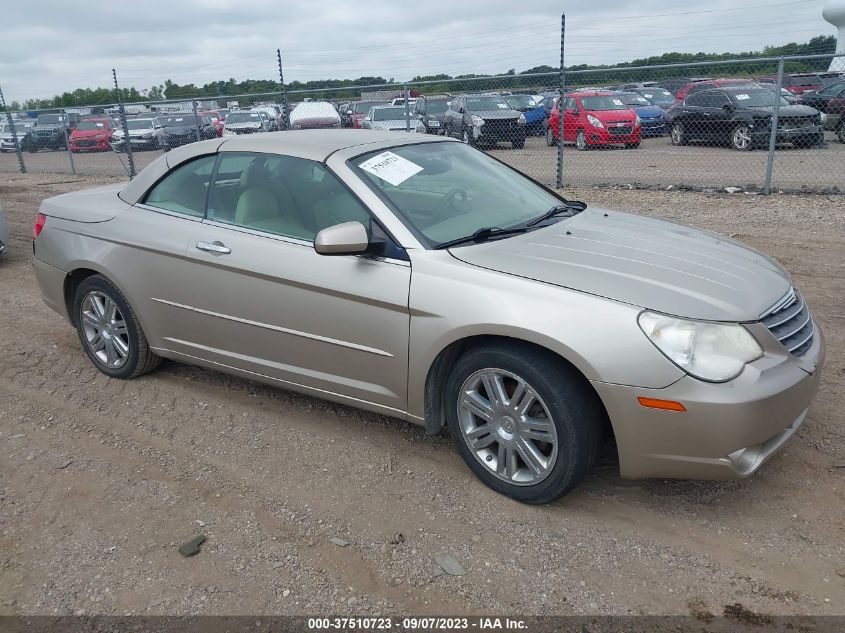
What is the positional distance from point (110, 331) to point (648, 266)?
3373 millimetres

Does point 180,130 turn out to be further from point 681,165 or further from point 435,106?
point 681,165

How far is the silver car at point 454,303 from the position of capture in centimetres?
279

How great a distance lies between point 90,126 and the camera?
84.9 ft

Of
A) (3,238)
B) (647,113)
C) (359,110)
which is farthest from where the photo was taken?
(359,110)

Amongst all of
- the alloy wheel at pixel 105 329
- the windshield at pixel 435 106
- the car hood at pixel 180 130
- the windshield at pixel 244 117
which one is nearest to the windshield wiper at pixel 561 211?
the alloy wheel at pixel 105 329

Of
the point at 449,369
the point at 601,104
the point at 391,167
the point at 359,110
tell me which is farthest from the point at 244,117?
the point at 449,369

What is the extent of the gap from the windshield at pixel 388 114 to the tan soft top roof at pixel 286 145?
1293 cm

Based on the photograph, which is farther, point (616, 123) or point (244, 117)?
point (244, 117)

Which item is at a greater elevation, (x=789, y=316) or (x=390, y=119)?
(x=390, y=119)

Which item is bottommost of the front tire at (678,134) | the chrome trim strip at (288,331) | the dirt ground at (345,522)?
the dirt ground at (345,522)

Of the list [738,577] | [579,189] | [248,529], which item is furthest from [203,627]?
[579,189]

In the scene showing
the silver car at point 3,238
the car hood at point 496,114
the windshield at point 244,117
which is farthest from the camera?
the windshield at point 244,117

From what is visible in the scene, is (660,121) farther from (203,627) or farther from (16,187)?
(203,627)

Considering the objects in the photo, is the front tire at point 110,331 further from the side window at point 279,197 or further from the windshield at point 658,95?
the windshield at point 658,95
